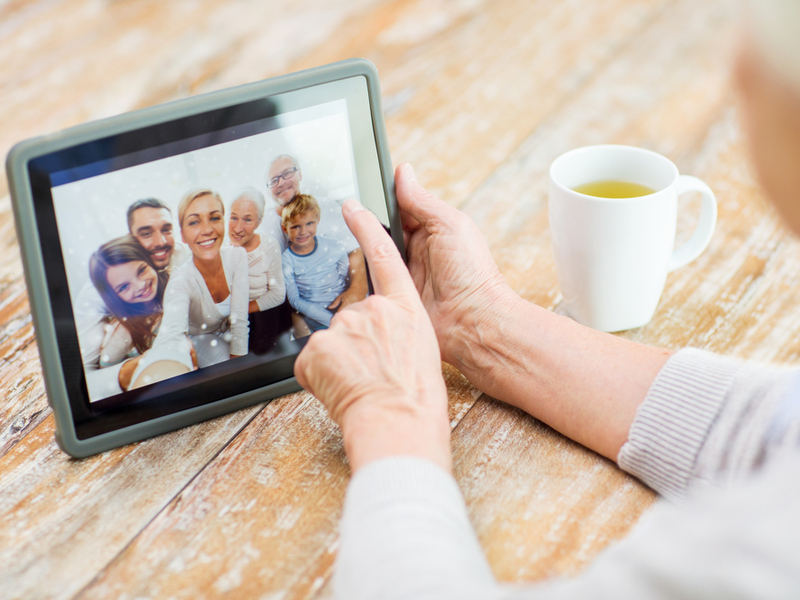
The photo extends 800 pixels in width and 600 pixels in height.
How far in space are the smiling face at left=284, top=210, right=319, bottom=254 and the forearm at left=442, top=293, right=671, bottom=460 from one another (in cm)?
20

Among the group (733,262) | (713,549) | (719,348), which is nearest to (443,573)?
(713,549)

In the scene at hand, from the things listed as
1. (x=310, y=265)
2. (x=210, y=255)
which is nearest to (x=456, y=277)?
(x=310, y=265)

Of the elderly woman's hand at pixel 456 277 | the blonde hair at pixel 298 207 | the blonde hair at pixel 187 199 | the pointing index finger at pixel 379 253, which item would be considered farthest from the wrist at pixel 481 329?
the blonde hair at pixel 187 199

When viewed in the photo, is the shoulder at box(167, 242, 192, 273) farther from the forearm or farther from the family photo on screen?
the forearm

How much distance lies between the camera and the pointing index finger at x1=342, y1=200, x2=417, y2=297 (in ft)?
2.26

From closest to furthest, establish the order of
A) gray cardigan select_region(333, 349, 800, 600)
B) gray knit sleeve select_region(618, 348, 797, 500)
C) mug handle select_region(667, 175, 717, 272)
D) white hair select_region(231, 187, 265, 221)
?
gray cardigan select_region(333, 349, 800, 600) → gray knit sleeve select_region(618, 348, 797, 500) → white hair select_region(231, 187, 265, 221) → mug handle select_region(667, 175, 717, 272)

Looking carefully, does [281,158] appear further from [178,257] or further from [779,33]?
[779,33]

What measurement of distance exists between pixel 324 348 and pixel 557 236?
34 centimetres

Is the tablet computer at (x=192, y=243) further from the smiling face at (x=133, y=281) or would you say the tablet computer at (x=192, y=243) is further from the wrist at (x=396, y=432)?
the wrist at (x=396, y=432)

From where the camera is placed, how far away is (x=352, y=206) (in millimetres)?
716

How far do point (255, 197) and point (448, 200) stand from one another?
484 millimetres

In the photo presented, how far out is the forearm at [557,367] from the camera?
25.7 inches

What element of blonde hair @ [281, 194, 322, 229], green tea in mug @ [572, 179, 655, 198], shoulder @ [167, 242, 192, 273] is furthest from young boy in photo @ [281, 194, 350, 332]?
green tea in mug @ [572, 179, 655, 198]

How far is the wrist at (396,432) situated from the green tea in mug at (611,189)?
386mm
